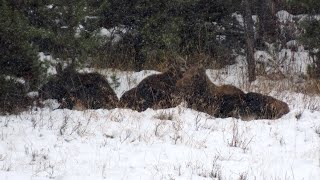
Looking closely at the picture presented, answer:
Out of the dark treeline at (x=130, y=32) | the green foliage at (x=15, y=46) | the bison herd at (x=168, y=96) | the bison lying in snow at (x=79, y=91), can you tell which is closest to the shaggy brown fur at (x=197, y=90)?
the bison herd at (x=168, y=96)

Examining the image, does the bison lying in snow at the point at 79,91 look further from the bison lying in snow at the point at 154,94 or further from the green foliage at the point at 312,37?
the green foliage at the point at 312,37

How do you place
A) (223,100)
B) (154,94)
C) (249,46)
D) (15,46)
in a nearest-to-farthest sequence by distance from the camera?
(15,46) → (223,100) → (154,94) → (249,46)

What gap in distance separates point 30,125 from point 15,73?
4.47 feet

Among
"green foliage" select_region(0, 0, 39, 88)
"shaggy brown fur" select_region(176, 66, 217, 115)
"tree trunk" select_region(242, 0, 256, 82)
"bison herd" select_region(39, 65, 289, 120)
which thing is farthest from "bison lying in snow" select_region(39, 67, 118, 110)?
"tree trunk" select_region(242, 0, 256, 82)

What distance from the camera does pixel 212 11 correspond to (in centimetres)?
1296

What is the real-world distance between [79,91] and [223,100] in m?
3.00

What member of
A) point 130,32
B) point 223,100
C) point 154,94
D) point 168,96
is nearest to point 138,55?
point 130,32

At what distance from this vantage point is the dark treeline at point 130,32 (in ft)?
26.7

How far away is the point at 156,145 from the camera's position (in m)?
6.36

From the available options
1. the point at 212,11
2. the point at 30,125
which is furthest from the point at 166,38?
the point at 30,125

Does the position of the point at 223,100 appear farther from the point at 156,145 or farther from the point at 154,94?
the point at 156,145

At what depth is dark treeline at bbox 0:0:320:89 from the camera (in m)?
8.15

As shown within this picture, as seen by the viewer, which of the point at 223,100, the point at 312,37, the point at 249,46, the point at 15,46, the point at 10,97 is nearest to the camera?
the point at 15,46

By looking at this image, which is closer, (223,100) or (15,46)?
(15,46)
